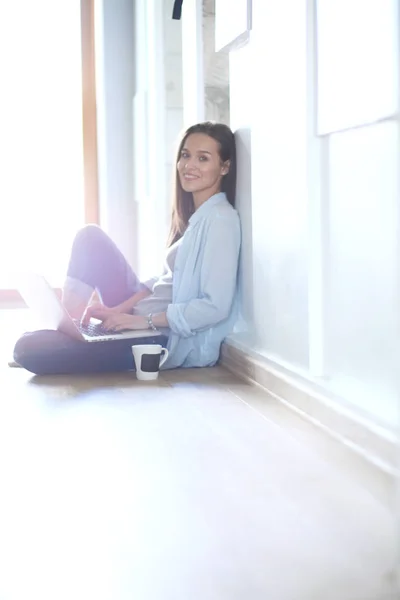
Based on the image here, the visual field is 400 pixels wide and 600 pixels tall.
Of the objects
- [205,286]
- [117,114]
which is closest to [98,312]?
[205,286]

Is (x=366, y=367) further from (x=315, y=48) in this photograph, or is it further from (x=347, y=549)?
(x=315, y=48)

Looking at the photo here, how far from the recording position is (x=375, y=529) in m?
1.12

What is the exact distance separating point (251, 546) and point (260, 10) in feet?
5.06

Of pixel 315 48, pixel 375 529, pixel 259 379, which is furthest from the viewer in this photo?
pixel 259 379

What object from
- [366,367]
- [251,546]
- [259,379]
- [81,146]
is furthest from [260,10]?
[81,146]

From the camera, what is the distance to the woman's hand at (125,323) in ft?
8.11

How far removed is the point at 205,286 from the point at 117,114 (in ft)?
7.19

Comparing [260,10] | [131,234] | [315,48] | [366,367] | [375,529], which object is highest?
[260,10]

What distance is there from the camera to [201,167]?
250cm

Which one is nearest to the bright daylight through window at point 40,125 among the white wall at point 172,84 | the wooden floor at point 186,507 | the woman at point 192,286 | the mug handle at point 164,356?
the white wall at point 172,84

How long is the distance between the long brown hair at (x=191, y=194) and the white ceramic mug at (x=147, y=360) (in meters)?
0.49

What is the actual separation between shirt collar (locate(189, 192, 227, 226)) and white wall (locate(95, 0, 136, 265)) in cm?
191

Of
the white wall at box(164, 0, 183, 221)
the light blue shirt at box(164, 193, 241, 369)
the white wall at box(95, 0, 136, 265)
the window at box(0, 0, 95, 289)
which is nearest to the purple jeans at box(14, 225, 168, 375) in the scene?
the light blue shirt at box(164, 193, 241, 369)

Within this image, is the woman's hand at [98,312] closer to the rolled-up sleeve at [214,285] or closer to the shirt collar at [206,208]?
the rolled-up sleeve at [214,285]
